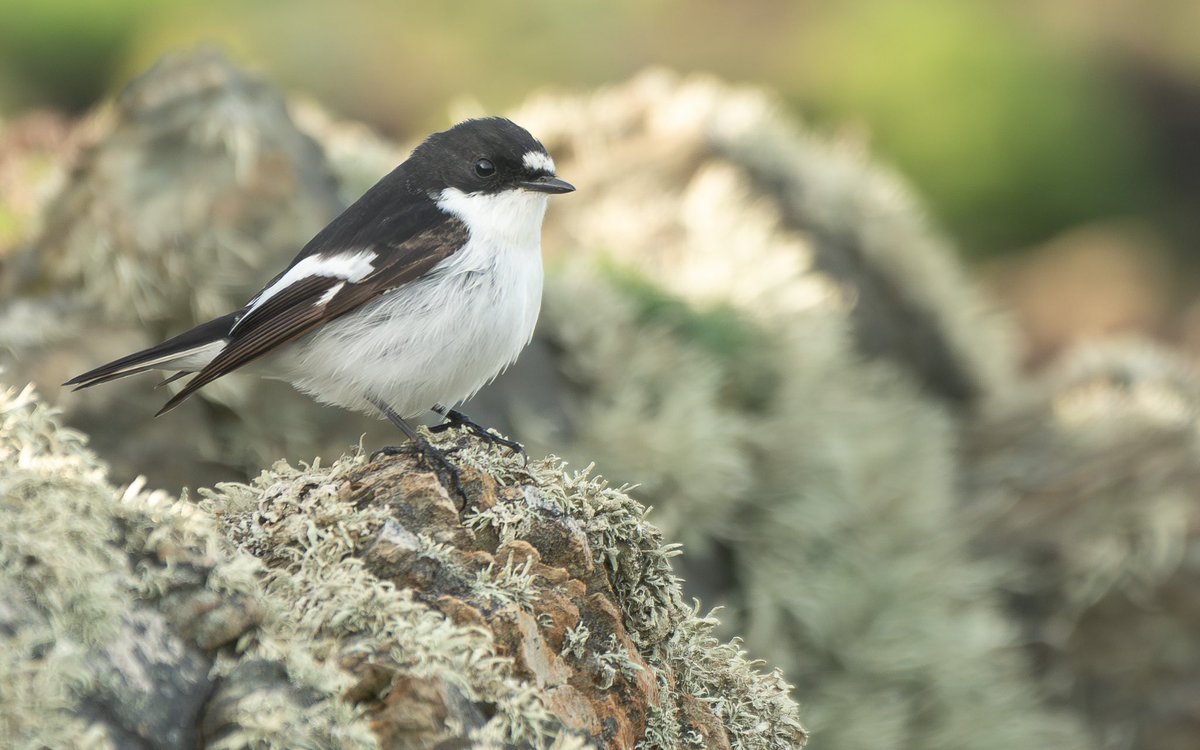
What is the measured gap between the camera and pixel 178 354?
146 inches

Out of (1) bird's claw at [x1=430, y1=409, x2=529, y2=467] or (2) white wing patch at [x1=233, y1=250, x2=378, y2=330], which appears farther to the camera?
(2) white wing patch at [x1=233, y1=250, x2=378, y2=330]

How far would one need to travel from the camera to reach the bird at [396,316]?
11.8ft

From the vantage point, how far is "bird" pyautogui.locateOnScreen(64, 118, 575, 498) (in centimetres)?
361

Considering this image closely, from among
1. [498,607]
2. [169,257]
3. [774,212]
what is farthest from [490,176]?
[774,212]

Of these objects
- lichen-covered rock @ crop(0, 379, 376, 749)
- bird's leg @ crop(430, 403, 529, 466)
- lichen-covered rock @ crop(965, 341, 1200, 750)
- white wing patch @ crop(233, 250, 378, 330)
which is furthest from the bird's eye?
lichen-covered rock @ crop(965, 341, 1200, 750)

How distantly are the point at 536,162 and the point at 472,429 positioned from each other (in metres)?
1.05

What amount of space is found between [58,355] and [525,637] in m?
3.26

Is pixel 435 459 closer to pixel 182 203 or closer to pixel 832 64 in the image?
pixel 182 203

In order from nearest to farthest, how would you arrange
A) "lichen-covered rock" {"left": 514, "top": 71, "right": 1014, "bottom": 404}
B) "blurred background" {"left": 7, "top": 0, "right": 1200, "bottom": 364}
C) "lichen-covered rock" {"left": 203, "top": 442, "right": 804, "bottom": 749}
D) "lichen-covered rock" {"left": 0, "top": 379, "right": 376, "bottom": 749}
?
"lichen-covered rock" {"left": 0, "top": 379, "right": 376, "bottom": 749}, "lichen-covered rock" {"left": 203, "top": 442, "right": 804, "bottom": 749}, "lichen-covered rock" {"left": 514, "top": 71, "right": 1014, "bottom": 404}, "blurred background" {"left": 7, "top": 0, "right": 1200, "bottom": 364}

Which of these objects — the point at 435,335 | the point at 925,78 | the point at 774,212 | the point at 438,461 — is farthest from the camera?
the point at 925,78

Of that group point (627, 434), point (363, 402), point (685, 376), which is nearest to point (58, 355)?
point (363, 402)

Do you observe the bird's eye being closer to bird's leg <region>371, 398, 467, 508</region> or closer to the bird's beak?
the bird's beak

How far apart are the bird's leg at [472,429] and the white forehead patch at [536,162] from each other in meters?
0.86

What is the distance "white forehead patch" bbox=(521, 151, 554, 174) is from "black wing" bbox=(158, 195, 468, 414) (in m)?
0.35
